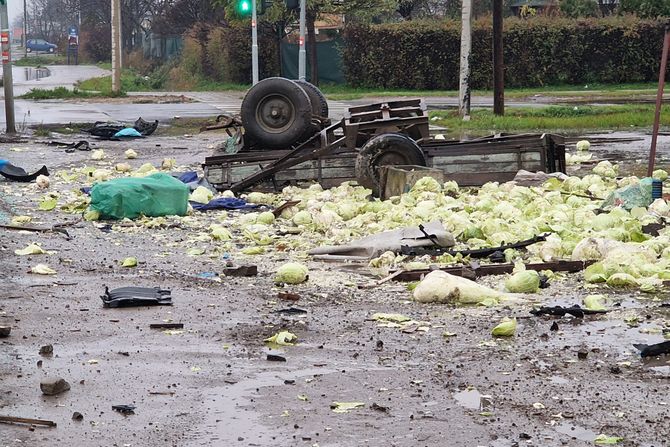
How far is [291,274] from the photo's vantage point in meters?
8.84

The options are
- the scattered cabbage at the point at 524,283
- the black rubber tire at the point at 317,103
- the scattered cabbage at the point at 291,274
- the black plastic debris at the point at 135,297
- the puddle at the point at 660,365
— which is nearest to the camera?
the puddle at the point at 660,365

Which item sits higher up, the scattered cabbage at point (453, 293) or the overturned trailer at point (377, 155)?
the overturned trailer at point (377, 155)

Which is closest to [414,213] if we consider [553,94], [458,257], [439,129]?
[458,257]

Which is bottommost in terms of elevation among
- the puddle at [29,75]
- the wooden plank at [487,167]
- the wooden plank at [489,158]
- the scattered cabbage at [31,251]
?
the scattered cabbage at [31,251]

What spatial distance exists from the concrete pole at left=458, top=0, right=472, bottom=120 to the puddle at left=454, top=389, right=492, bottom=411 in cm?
2050

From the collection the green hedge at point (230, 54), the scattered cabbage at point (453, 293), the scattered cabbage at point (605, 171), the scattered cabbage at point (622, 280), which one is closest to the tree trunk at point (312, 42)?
the green hedge at point (230, 54)

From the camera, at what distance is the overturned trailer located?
13.5 meters

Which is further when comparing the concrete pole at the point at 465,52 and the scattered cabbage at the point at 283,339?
the concrete pole at the point at 465,52

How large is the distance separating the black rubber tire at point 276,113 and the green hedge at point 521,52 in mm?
28834

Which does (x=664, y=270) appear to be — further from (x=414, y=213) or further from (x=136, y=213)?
(x=136, y=213)

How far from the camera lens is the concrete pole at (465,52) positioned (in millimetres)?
25719

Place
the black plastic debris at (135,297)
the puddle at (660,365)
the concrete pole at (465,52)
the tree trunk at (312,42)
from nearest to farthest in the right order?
the puddle at (660,365) < the black plastic debris at (135,297) < the concrete pole at (465,52) < the tree trunk at (312,42)

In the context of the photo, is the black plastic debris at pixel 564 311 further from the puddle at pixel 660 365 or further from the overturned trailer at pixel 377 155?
the overturned trailer at pixel 377 155

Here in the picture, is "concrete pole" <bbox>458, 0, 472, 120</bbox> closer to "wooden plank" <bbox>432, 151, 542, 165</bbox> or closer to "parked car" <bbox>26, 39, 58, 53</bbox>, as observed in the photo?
"wooden plank" <bbox>432, 151, 542, 165</bbox>
